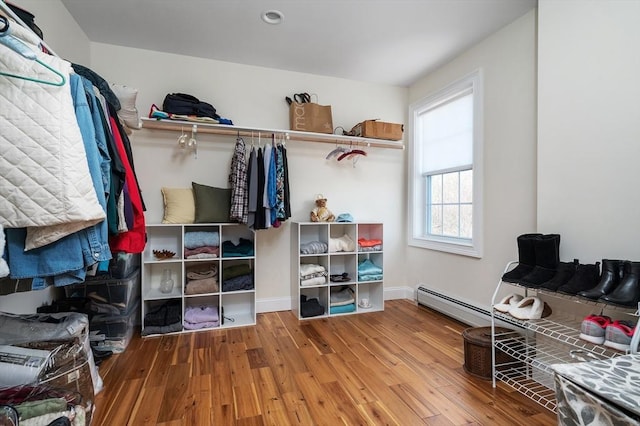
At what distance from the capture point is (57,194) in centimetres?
98

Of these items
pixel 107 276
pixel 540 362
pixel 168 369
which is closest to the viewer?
pixel 540 362

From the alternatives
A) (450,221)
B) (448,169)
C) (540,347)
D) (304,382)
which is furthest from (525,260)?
(304,382)

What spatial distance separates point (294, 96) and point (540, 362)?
3067 mm

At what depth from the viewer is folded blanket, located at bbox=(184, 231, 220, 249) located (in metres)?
2.80

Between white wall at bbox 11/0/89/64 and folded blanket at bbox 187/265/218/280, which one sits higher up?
white wall at bbox 11/0/89/64

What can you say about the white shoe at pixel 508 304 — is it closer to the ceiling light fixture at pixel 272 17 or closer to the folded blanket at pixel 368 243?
the folded blanket at pixel 368 243

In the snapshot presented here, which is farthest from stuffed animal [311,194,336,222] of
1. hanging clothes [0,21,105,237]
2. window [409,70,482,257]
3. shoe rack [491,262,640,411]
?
hanging clothes [0,21,105,237]

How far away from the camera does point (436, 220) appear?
3.46 metres

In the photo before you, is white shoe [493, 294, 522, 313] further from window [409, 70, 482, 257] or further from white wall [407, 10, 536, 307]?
window [409, 70, 482, 257]

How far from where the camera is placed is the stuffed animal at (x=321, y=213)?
3.21m

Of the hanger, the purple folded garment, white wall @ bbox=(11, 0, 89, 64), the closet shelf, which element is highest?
white wall @ bbox=(11, 0, 89, 64)

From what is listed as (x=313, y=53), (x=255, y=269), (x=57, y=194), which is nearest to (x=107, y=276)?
(x=255, y=269)

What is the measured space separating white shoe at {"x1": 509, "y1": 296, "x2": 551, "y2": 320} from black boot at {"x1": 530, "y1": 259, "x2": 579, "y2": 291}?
17 cm

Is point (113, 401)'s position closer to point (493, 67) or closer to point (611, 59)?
point (611, 59)
